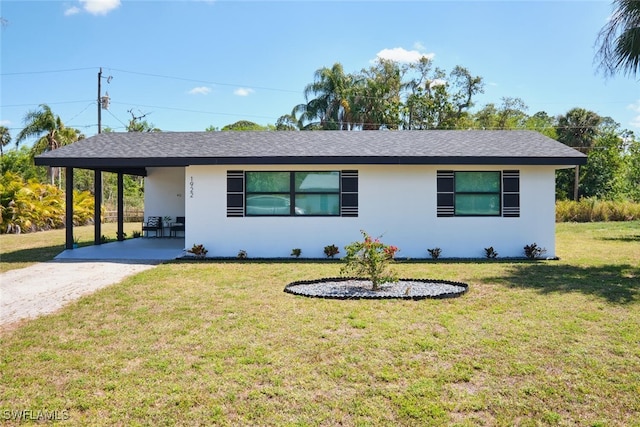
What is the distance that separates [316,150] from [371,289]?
5.36 metres

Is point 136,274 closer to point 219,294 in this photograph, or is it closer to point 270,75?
point 219,294

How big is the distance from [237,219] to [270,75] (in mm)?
23043

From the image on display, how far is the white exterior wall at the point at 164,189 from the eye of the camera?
1661 centimetres

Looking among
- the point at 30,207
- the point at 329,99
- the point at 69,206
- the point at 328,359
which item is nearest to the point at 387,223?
the point at 328,359

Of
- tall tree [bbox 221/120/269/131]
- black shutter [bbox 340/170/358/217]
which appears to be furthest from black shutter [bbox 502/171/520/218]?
tall tree [bbox 221/120/269/131]

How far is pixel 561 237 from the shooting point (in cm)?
1714

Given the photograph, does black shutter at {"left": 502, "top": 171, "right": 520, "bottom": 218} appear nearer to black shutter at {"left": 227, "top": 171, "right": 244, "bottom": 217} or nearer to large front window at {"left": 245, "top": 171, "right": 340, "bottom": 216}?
large front window at {"left": 245, "top": 171, "right": 340, "bottom": 216}

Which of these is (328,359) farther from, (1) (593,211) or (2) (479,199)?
(1) (593,211)

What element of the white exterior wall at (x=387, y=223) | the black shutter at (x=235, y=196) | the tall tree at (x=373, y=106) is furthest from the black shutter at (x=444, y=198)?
the tall tree at (x=373, y=106)

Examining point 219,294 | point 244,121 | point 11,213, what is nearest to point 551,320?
point 219,294

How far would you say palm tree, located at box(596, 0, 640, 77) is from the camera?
9711 millimetres

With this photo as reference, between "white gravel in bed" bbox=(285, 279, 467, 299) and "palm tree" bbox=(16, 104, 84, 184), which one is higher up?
"palm tree" bbox=(16, 104, 84, 184)

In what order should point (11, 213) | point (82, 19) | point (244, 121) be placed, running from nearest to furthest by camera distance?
1. point (11, 213)
2. point (82, 19)
3. point (244, 121)

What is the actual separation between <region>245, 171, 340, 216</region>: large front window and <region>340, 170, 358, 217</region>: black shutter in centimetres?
14
